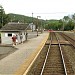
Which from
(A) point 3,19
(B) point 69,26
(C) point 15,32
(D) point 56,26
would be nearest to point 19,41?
(C) point 15,32

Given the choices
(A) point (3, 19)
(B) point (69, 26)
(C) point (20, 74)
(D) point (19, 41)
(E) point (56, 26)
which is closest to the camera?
(C) point (20, 74)

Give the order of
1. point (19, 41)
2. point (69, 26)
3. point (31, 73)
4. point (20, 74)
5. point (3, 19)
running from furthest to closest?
point (69, 26)
point (3, 19)
point (19, 41)
point (31, 73)
point (20, 74)

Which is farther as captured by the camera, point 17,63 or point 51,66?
point 17,63

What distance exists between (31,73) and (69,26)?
142825 mm

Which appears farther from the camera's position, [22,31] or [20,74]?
[22,31]

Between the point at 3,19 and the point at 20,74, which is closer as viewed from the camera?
the point at 20,74

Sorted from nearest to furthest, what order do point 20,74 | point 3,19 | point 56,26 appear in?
point 20,74 → point 3,19 → point 56,26

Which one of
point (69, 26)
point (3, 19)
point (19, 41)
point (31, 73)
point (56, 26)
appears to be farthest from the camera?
point (56, 26)

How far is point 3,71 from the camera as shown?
15.5 meters

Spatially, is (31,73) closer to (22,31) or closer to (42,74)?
(42,74)

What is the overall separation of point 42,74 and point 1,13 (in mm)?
105135

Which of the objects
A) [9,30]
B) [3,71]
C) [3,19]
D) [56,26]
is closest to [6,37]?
[9,30]

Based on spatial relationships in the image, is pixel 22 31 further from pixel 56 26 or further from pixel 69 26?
pixel 56 26

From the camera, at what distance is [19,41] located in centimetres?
4322
